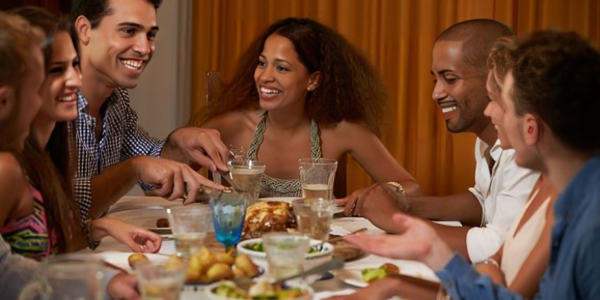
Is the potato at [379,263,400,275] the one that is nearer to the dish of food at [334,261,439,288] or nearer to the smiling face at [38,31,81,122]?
the dish of food at [334,261,439,288]

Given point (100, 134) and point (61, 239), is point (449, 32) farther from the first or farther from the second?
point (61, 239)

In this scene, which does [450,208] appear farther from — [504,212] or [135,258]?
[135,258]

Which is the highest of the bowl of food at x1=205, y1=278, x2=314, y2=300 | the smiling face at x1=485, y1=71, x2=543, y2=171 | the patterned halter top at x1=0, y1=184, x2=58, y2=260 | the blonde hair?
the blonde hair

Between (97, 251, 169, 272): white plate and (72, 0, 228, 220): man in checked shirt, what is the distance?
0.77 metres

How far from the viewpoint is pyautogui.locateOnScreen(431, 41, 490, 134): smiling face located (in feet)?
8.73

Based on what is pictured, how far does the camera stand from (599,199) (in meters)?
1.16

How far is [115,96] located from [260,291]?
184cm

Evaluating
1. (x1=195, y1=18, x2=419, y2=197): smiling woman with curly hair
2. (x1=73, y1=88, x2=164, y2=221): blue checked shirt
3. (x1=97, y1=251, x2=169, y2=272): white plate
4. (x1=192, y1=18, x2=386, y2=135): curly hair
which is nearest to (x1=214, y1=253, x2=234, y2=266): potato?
(x1=97, y1=251, x2=169, y2=272): white plate

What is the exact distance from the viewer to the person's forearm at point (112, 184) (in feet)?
8.11

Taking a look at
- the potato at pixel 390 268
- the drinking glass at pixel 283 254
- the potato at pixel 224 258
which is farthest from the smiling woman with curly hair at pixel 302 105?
the drinking glass at pixel 283 254

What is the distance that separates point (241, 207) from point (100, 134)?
1.22 meters

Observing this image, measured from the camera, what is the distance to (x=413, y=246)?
1.48 m

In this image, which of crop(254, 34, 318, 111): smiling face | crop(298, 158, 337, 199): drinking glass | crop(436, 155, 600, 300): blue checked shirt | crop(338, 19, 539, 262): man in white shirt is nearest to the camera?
crop(436, 155, 600, 300): blue checked shirt

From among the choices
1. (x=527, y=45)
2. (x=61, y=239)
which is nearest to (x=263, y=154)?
(x=61, y=239)
